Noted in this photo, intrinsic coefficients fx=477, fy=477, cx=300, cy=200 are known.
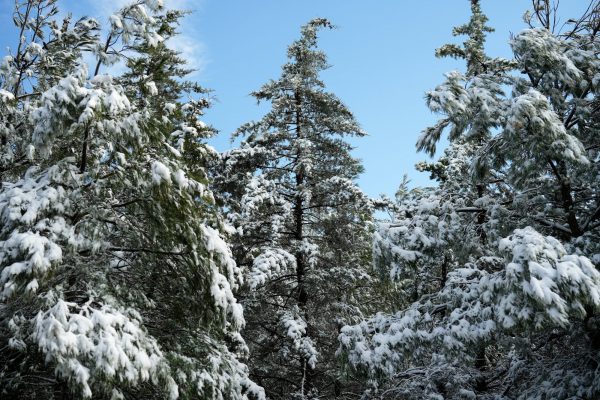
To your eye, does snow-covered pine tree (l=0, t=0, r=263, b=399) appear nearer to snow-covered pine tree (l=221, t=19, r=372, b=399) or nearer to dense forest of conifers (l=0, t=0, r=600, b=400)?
dense forest of conifers (l=0, t=0, r=600, b=400)

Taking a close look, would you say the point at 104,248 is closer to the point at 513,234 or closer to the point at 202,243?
the point at 202,243

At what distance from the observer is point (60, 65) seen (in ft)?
28.3

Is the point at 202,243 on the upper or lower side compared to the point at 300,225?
lower

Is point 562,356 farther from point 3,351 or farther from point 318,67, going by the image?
point 318,67

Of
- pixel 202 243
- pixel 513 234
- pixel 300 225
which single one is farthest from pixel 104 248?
pixel 300 225

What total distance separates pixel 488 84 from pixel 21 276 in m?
6.68

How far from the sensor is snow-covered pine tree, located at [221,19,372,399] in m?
11.5

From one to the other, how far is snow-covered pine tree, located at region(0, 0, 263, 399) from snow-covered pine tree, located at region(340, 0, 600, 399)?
2.45 metres

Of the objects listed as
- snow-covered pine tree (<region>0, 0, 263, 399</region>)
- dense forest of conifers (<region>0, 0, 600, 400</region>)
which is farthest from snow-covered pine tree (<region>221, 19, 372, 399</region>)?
snow-covered pine tree (<region>0, 0, 263, 399</region>)

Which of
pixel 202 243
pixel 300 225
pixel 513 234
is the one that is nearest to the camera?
pixel 513 234

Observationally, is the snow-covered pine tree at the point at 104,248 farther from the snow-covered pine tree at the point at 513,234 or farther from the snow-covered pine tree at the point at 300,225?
the snow-covered pine tree at the point at 300,225

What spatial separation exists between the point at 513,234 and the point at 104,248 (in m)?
5.00

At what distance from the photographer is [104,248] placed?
6.05 meters

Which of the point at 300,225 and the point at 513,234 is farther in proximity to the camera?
the point at 300,225
